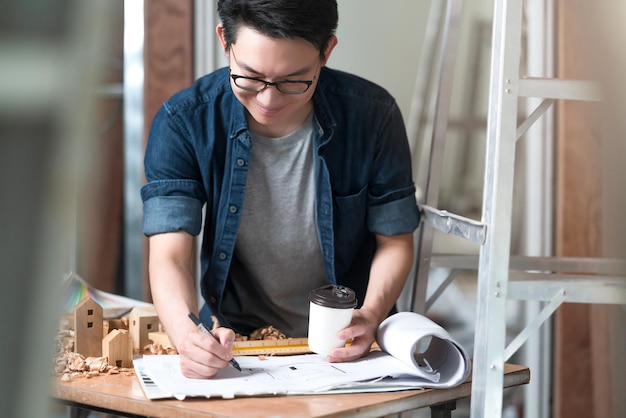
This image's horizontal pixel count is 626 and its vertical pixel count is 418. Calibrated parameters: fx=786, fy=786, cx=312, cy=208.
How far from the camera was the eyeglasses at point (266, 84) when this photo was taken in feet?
4.55

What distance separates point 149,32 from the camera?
272cm

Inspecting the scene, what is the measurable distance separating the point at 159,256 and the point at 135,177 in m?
1.45

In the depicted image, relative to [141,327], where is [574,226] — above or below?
above

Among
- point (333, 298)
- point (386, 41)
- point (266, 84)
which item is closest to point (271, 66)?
point (266, 84)

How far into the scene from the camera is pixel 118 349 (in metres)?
1.26

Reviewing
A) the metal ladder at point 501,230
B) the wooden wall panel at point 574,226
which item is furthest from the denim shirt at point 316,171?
the wooden wall panel at point 574,226

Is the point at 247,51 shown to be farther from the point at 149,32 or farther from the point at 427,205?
the point at 149,32

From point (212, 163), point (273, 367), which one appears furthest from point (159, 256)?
point (273, 367)

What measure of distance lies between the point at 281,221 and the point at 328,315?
0.42 meters

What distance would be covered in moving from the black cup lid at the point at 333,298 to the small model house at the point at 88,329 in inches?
14.8

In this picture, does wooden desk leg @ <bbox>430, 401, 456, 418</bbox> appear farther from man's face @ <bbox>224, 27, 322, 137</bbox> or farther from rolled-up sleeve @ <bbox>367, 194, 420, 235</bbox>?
man's face @ <bbox>224, 27, 322, 137</bbox>

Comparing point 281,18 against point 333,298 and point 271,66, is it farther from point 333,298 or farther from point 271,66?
point 333,298

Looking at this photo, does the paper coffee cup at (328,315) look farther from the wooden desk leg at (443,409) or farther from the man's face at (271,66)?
the man's face at (271,66)

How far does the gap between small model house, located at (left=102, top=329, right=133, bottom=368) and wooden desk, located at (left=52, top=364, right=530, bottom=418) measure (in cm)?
6
